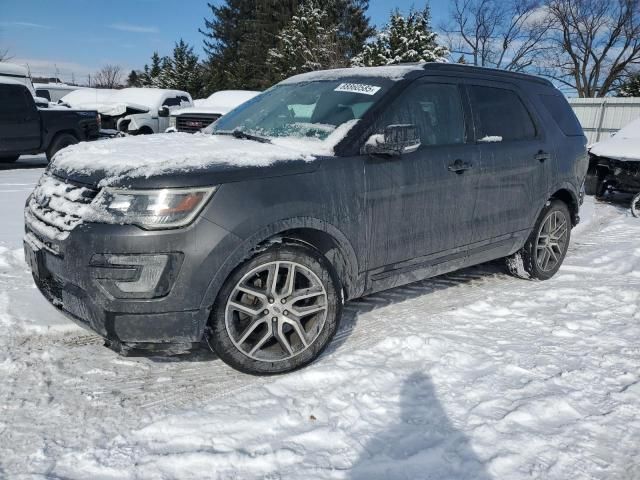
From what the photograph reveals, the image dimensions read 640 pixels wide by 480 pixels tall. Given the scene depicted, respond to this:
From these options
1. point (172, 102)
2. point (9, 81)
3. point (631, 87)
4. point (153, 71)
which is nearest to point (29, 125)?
point (9, 81)

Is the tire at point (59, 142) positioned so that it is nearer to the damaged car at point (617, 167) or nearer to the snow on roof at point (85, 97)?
the snow on roof at point (85, 97)

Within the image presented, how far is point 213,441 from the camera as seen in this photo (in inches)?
93.6

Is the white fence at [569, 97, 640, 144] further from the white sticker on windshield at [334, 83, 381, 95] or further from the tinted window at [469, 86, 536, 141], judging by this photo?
the white sticker on windshield at [334, 83, 381, 95]

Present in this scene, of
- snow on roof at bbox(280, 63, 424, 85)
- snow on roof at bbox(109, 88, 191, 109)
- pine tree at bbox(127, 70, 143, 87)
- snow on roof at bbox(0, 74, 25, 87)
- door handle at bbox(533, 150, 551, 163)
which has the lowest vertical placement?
door handle at bbox(533, 150, 551, 163)

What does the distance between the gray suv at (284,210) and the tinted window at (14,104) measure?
8361 mm

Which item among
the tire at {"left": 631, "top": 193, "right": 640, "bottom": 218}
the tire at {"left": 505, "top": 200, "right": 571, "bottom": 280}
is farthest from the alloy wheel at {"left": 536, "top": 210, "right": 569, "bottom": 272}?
the tire at {"left": 631, "top": 193, "right": 640, "bottom": 218}

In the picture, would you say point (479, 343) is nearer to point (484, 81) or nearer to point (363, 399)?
point (363, 399)

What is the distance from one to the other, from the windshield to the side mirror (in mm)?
248

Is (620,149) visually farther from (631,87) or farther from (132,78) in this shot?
(132,78)

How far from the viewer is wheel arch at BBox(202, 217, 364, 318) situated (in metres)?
2.65

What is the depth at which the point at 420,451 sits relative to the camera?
236 centimetres

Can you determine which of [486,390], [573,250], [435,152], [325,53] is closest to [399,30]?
[325,53]

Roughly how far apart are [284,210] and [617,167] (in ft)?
26.2

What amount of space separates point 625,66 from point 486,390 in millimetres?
37309
